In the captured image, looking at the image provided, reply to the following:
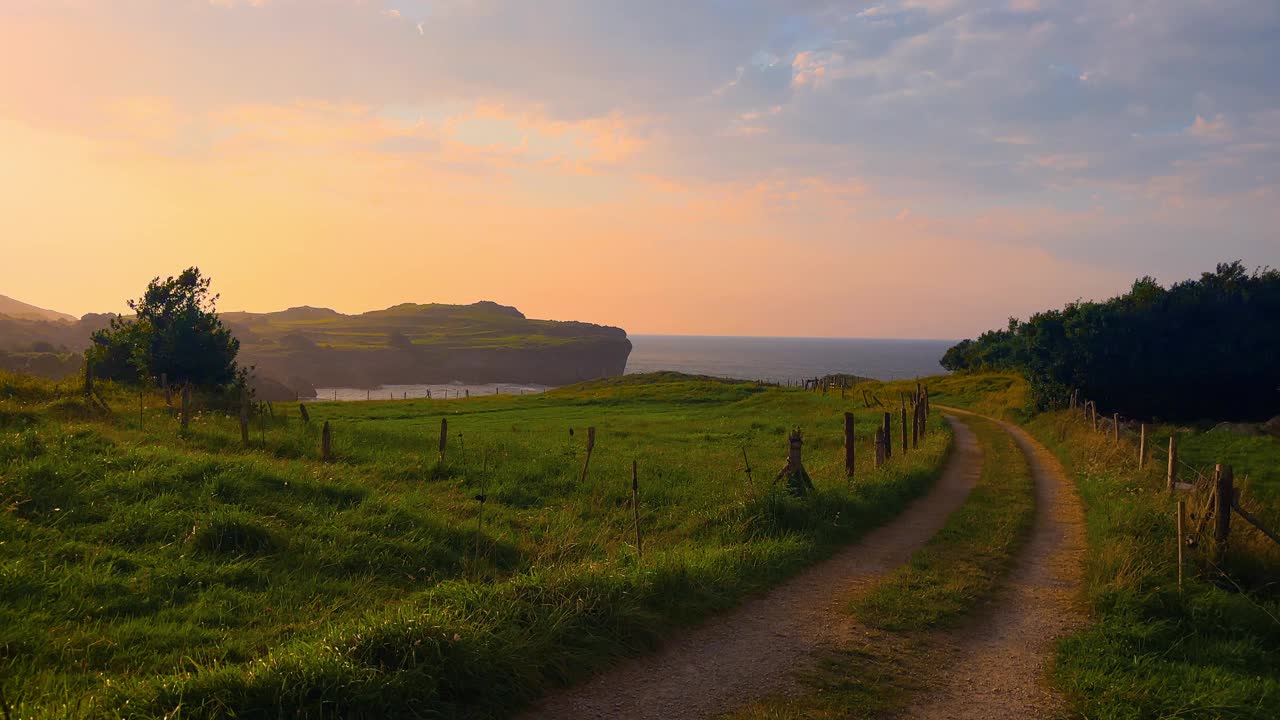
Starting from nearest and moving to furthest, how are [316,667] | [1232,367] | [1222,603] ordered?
[316,667]
[1222,603]
[1232,367]

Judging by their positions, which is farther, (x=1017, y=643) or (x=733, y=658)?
(x=1017, y=643)

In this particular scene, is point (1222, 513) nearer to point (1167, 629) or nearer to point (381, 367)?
point (1167, 629)

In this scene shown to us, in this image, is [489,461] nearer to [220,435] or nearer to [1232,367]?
[220,435]

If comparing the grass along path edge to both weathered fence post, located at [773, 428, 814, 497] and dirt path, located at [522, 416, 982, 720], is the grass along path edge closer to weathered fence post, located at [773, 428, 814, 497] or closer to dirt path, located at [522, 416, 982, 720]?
dirt path, located at [522, 416, 982, 720]

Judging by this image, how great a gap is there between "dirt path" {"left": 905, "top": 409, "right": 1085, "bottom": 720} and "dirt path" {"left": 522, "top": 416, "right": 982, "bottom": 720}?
4.91 ft

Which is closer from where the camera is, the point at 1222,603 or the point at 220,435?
the point at 1222,603

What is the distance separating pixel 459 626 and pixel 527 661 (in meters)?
0.77

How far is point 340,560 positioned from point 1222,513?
1448cm

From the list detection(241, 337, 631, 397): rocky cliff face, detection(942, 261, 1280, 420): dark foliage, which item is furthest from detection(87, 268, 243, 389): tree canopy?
detection(241, 337, 631, 397): rocky cliff face

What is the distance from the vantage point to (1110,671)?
8.02 metres

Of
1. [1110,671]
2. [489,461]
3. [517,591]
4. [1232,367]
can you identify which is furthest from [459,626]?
[1232,367]

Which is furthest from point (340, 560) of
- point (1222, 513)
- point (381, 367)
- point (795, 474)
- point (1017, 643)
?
point (381, 367)

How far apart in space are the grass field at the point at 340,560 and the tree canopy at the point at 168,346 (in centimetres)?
1473

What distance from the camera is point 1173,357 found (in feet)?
147
